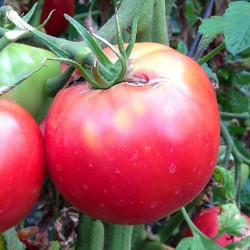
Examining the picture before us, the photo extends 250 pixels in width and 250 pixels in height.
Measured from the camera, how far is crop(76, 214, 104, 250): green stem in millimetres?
935

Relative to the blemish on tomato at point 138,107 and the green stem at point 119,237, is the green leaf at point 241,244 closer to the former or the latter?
the green stem at point 119,237

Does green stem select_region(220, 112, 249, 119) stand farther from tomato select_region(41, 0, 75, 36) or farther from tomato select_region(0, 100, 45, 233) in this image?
tomato select_region(0, 100, 45, 233)

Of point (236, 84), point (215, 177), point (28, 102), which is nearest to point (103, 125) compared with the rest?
point (28, 102)

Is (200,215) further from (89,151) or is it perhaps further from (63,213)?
(89,151)

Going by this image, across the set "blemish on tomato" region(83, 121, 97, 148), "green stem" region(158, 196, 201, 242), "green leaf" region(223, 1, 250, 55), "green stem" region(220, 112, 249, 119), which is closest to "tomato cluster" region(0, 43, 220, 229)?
"blemish on tomato" region(83, 121, 97, 148)

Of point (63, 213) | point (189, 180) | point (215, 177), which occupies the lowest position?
point (215, 177)

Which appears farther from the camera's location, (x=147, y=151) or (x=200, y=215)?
(x=200, y=215)

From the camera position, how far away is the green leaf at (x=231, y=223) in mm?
833

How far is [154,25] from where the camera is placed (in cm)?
83

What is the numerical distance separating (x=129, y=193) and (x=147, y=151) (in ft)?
0.16

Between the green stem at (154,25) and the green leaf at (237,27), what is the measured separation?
4.7 inches

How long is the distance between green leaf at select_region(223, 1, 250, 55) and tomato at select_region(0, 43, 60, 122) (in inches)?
8.6

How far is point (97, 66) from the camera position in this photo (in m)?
0.56

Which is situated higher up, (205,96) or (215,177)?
(205,96)
